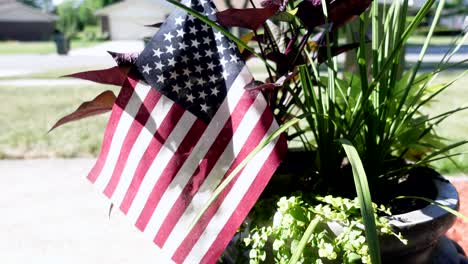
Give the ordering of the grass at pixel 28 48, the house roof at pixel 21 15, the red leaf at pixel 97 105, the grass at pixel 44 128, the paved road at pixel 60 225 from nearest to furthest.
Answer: the red leaf at pixel 97 105, the paved road at pixel 60 225, the grass at pixel 44 128, the grass at pixel 28 48, the house roof at pixel 21 15

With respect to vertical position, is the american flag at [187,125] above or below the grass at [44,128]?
above

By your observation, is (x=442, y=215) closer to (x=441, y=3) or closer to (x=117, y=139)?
(x=441, y=3)

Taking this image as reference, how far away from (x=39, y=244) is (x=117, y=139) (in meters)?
1.25

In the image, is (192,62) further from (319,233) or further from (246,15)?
(319,233)

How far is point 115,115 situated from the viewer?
4.75 ft

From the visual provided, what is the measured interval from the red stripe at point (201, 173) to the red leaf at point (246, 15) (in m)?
0.21

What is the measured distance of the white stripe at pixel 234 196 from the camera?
1.33 m

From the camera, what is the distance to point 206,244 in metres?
1.35

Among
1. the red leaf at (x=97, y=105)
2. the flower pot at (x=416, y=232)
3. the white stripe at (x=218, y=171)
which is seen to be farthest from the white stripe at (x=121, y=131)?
the flower pot at (x=416, y=232)

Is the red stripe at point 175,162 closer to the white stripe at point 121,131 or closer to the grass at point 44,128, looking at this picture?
the white stripe at point 121,131

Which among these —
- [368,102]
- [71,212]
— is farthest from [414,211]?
[71,212]

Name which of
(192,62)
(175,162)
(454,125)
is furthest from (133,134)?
(454,125)

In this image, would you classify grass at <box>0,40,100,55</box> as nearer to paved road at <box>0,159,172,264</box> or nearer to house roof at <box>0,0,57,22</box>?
house roof at <box>0,0,57,22</box>

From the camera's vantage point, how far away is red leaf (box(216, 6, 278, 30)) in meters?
1.29
